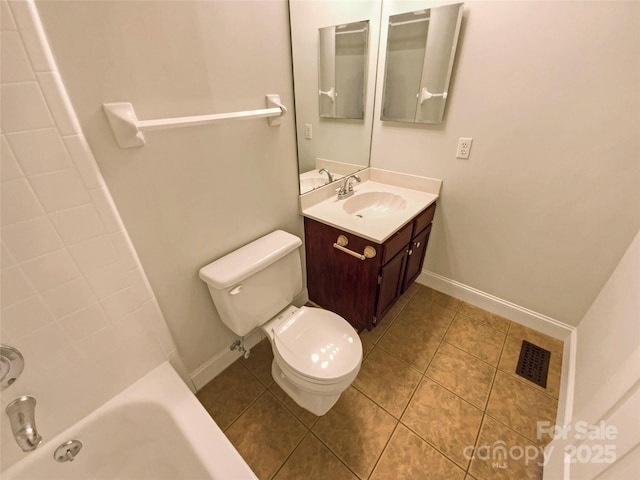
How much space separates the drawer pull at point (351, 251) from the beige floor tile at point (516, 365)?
100 centimetres

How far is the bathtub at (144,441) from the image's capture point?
0.85 m

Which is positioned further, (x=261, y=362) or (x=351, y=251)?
(x=261, y=362)

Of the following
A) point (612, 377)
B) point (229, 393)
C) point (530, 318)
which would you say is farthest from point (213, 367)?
point (530, 318)

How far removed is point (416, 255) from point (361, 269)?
55cm

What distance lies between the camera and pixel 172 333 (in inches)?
46.5

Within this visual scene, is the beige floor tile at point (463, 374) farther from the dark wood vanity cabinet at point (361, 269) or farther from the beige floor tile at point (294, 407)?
the beige floor tile at point (294, 407)

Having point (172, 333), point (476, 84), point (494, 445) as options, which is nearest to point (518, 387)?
point (494, 445)

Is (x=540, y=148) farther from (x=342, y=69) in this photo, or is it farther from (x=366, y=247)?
(x=342, y=69)

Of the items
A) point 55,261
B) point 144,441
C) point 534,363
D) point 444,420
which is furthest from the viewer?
point 534,363

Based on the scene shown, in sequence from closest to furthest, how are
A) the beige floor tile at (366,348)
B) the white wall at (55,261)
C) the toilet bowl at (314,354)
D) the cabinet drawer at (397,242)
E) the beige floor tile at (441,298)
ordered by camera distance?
the white wall at (55,261) → the toilet bowl at (314,354) → the cabinet drawer at (397,242) → the beige floor tile at (366,348) → the beige floor tile at (441,298)

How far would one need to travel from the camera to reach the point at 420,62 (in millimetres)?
1480

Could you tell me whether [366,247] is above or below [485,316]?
above

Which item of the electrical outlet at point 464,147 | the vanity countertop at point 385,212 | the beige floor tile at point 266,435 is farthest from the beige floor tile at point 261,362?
the electrical outlet at point 464,147

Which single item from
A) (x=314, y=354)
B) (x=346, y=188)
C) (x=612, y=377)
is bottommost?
(x=314, y=354)
